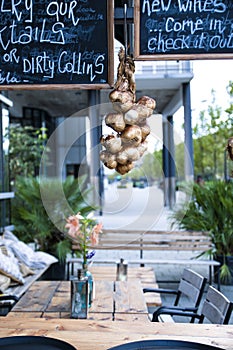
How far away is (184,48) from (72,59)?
43 centimetres

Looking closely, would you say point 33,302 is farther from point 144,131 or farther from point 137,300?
point 144,131

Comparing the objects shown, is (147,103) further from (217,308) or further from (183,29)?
(217,308)

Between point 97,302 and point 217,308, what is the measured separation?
67 cm

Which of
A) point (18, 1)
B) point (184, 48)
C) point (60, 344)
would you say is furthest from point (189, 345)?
point (18, 1)

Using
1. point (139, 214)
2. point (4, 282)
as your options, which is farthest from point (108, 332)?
point (139, 214)

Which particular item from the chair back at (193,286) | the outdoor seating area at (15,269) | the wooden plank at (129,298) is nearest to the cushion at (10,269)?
the outdoor seating area at (15,269)

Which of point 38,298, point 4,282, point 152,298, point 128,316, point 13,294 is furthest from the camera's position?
point 4,282

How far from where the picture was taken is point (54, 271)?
528 cm

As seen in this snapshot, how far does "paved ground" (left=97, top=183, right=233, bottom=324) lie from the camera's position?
5738mm

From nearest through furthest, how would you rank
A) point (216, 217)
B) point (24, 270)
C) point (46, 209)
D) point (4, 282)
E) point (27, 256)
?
point (4, 282)
point (24, 270)
point (27, 256)
point (216, 217)
point (46, 209)

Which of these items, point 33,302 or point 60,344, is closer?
point 60,344

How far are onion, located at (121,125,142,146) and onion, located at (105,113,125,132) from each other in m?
0.02

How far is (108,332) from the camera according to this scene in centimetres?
137

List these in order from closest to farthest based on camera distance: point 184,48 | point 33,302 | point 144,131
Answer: point 144,131 → point 184,48 → point 33,302
